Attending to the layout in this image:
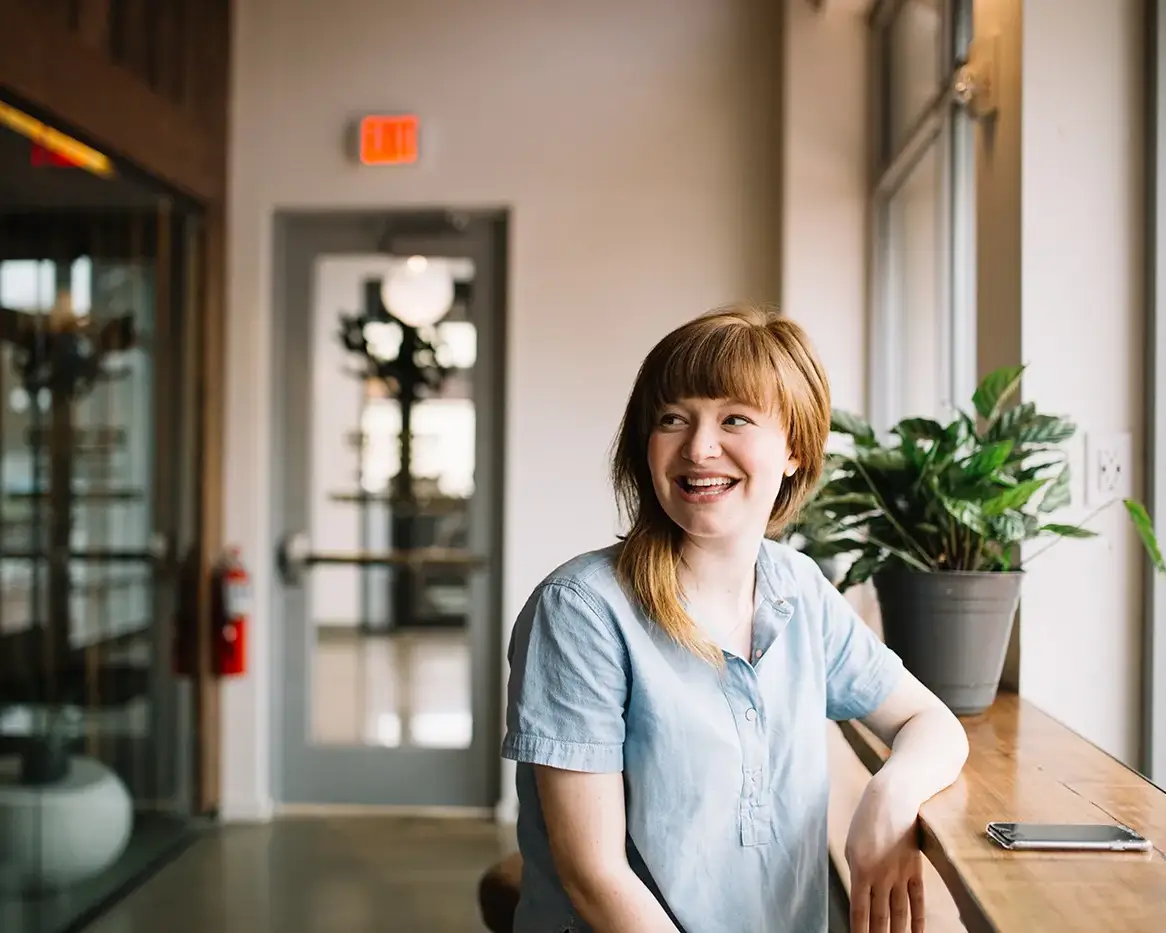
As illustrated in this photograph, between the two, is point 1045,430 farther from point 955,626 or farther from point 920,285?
point 920,285

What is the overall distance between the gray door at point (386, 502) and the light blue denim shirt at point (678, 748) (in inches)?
118

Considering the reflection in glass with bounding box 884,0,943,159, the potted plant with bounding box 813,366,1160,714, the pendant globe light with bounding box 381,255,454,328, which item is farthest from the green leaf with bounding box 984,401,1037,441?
the pendant globe light with bounding box 381,255,454,328

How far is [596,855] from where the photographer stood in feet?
4.22

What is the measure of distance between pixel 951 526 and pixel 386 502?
2.87 metres

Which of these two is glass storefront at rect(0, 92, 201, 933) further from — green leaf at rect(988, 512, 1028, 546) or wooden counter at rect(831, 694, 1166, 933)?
green leaf at rect(988, 512, 1028, 546)

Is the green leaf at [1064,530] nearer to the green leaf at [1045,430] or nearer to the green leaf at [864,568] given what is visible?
the green leaf at [1045,430]

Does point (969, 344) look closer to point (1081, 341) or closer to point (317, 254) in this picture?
point (1081, 341)

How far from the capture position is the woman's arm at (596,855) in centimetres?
128

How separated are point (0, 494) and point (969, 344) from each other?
7.81 ft

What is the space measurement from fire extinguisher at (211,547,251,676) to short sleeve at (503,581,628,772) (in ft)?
9.76

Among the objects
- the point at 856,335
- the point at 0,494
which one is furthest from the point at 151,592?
the point at 856,335

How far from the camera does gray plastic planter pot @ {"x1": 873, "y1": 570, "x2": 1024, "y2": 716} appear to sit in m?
1.88

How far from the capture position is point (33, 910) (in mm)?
3004

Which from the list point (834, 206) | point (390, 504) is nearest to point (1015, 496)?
point (834, 206)
